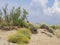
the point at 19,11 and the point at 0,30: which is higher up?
the point at 19,11

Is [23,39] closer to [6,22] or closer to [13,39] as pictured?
[13,39]

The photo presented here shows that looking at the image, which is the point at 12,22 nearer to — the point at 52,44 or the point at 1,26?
the point at 1,26

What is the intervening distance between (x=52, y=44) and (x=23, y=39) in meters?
3.49

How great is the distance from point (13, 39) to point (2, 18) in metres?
18.1

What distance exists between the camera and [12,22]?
127 ft

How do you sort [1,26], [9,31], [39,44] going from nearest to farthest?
[39,44] → [9,31] → [1,26]

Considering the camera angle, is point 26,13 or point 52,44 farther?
point 26,13

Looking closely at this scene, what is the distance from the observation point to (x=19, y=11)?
4019 centimetres

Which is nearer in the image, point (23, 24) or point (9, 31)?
point (9, 31)

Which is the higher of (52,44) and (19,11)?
(19,11)

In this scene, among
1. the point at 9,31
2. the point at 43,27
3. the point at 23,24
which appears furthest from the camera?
the point at 43,27

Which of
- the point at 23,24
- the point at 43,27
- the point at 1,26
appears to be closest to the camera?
the point at 1,26

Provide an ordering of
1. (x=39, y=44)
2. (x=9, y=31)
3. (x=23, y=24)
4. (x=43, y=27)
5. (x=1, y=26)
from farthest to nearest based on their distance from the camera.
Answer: (x=43, y=27), (x=23, y=24), (x=1, y=26), (x=9, y=31), (x=39, y=44)

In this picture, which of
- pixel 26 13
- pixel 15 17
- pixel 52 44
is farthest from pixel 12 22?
pixel 52 44
